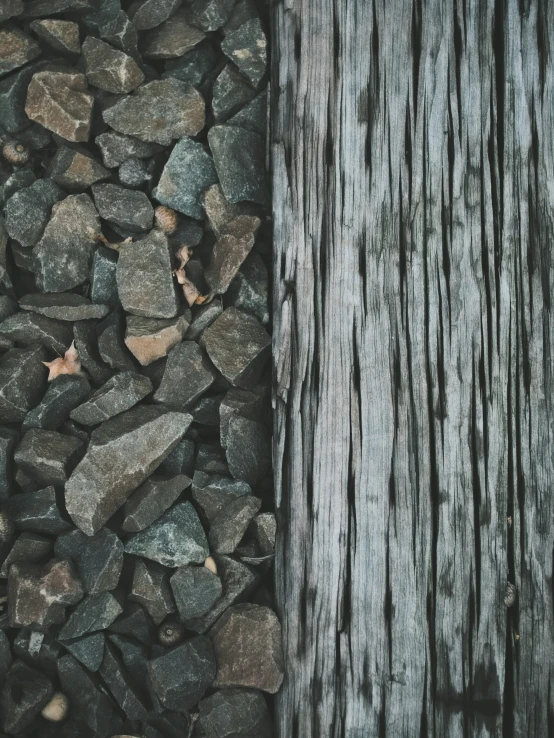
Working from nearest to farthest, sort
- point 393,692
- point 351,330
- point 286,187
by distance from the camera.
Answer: point 393,692
point 351,330
point 286,187

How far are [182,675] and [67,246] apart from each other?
1.82 meters

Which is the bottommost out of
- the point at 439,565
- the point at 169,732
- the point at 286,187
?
the point at 169,732

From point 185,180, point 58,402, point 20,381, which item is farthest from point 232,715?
point 185,180

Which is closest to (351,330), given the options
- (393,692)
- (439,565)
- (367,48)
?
(439,565)

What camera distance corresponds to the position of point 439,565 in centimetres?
264

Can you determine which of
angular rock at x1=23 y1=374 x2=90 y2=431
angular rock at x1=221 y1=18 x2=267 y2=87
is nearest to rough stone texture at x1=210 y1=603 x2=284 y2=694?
angular rock at x1=23 y1=374 x2=90 y2=431

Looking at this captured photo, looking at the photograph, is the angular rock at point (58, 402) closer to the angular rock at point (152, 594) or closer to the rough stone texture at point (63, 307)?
the rough stone texture at point (63, 307)

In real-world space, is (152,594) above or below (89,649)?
above

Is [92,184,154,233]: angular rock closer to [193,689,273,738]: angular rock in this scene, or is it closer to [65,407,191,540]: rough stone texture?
[65,407,191,540]: rough stone texture

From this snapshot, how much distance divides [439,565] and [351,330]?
94 cm

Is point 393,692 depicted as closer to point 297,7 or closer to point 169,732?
point 169,732

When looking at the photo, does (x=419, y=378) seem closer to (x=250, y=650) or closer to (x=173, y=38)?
(x=250, y=650)

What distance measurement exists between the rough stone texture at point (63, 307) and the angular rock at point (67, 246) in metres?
0.06

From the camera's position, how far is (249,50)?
123 inches
